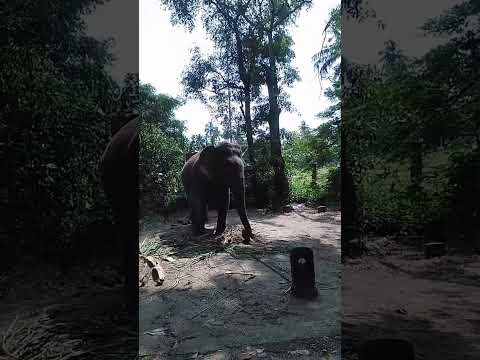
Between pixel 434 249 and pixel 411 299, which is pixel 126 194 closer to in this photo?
pixel 411 299

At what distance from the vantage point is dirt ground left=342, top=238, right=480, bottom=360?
3.10 metres

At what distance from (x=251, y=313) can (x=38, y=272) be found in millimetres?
1500

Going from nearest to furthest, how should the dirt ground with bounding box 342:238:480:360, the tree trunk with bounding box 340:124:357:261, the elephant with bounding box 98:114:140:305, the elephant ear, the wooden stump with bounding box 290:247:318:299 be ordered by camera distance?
the elephant with bounding box 98:114:140:305
the dirt ground with bounding box 342:238:480:360
the wooden stump with bounding box 290:247:318:299
the elephant ear
the tree trunk with bounding box 340:124:357:261

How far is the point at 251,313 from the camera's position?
122 inches

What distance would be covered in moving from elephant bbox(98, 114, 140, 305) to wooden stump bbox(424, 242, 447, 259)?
2.22m

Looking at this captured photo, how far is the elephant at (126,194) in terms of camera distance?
2918 mm

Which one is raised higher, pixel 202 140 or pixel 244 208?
pixel 202 140

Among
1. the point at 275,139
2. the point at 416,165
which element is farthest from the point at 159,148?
the point at 416,165

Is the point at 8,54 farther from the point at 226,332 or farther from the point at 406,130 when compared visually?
the point at 406,130

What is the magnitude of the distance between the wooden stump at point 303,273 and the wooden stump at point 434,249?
35.8 inches

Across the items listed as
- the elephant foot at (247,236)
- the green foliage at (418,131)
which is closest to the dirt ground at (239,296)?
the elephant foot at (247,236)

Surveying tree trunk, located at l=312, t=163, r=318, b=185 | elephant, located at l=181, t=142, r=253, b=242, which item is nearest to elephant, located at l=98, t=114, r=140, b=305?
elephant, located at l=181, t=142, r=253, b=242

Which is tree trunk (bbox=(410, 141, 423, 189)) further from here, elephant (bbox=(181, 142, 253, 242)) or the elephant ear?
the elephant ear

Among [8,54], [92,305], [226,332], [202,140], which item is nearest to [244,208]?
[202,140]
